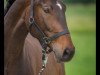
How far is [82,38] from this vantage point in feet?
49.2

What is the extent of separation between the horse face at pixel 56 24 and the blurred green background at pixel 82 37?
18.1ft

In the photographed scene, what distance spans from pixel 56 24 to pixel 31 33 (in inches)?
14.6

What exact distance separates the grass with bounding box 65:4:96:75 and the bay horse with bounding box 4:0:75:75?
566cm

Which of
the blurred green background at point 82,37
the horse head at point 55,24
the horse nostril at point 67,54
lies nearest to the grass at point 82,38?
the blurred green background at point 82,37

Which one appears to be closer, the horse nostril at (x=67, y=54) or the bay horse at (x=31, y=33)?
the horse nostril at (x=67, y=54)

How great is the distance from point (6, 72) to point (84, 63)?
6956 mm

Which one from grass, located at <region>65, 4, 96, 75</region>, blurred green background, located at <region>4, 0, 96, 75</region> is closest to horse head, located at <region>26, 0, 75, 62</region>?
blurred green background, located at <region>4, 0, 96, 75</region>

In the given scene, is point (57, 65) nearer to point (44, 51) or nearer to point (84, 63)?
point (44, 51)

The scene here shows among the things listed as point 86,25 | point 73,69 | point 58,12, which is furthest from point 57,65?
point 86,25

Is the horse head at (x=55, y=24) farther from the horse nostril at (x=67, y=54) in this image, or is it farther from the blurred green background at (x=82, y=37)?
the blurred green background at (x=82, y=37)

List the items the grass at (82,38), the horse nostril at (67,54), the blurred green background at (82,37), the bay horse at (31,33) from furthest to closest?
the grass at (82,38) → the blurred green background at (82,37) → the bay horse at (31,33) → the horse nostril at (67,54)

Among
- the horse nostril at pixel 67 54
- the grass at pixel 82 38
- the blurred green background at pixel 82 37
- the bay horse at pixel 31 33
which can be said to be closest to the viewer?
the horse nostril at pixel 67 54

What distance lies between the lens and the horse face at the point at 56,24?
535 cm

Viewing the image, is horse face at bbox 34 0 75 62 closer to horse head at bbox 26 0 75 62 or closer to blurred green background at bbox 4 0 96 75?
horse head at bbox 26 0 75 62
